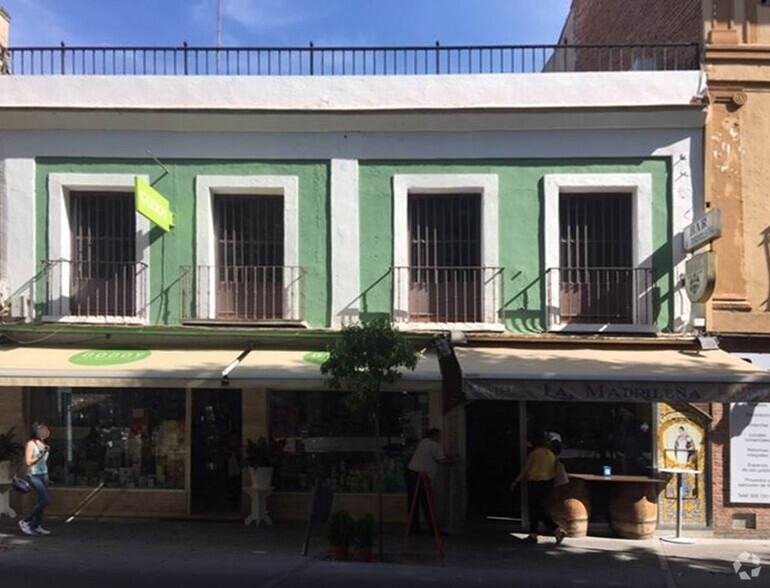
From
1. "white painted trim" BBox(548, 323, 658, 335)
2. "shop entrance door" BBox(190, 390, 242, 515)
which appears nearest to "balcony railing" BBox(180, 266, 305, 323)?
"shop entrance door" BBox(190, 390, 242, 515)

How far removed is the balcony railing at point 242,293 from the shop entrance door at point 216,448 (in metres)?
1.33

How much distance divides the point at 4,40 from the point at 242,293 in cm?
604

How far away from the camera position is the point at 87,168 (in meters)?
11.2

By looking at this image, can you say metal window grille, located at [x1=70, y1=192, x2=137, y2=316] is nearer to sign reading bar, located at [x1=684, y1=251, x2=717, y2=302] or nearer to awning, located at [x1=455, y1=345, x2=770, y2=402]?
awning, located at [x1=455, y1=345, x2=770, y2=402]

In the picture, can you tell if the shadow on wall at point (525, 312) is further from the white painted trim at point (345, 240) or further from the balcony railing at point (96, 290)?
the balcony railing at point (96, 290)

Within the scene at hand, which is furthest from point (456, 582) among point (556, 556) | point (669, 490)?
point (669, 490)

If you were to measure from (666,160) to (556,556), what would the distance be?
19.8 ft

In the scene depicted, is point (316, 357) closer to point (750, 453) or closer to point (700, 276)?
point (700, 276)

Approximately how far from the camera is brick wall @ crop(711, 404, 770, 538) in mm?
10602

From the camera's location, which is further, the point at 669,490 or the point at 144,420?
the point at 144,420

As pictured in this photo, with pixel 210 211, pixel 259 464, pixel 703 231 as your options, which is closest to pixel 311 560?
pixel 259 464

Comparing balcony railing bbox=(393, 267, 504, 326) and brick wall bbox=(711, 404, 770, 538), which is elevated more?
balcony railing bbox=(393, 267, 504, 326)

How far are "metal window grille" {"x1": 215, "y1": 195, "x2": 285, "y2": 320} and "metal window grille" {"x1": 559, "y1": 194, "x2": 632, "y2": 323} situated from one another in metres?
4.42

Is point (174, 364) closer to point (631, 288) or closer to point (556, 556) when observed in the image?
point (556, 556)
